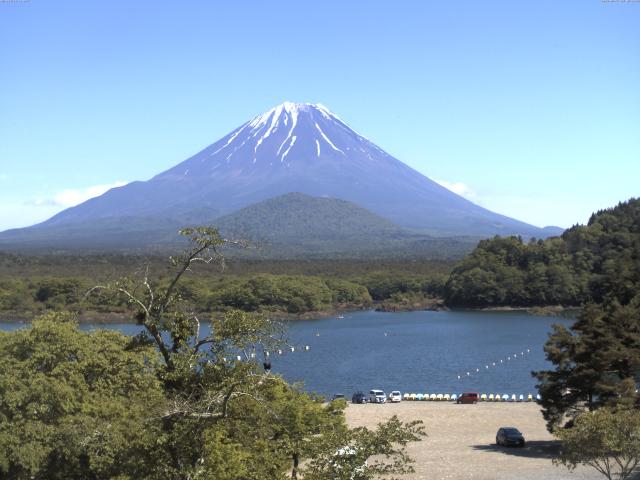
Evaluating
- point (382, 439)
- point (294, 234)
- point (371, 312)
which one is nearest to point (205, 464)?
point (382, 439)

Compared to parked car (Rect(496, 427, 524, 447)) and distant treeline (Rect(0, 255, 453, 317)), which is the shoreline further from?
parked car (Rect(496, 427, 524, 447))

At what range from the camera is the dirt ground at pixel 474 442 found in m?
14.9

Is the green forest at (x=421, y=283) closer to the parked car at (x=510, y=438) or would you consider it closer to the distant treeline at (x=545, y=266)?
the distant treeline at (x=545, y=266)

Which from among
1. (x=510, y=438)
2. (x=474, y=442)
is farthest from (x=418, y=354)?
(x=510, y=438)

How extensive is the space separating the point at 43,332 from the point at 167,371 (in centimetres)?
674

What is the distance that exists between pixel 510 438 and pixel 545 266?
4924 cm

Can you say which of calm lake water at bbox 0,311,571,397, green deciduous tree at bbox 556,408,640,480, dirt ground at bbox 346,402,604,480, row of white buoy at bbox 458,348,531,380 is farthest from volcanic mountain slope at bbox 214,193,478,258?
green deciduous tree at bbox 556,408,640,480

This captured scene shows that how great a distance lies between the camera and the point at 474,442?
18531 mm

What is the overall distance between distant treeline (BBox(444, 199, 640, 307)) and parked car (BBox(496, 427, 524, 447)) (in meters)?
43.2

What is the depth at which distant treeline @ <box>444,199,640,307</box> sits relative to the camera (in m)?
62.7

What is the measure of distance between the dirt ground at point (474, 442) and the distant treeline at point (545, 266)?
3849 centimetres

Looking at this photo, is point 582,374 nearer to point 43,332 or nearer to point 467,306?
point 43,332

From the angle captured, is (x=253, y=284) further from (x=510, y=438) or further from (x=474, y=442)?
(x=510, y=438)

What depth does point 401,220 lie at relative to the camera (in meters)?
182
